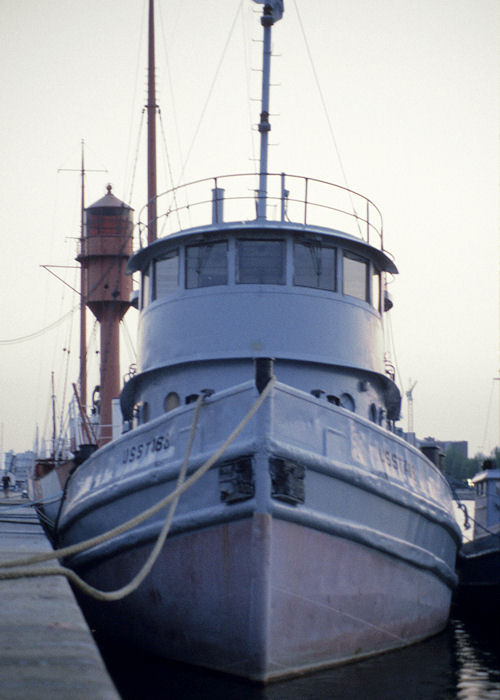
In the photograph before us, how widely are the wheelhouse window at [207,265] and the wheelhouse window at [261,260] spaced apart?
0.24 metres

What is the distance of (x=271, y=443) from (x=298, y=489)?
548 millimetres

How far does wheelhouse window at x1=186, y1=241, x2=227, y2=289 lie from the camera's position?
1075 centimetres

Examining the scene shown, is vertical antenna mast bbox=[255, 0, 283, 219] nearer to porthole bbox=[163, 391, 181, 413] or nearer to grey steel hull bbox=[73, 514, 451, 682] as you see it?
porthole bbox=[163, 391, 181, 413]

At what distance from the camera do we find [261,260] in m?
10.7

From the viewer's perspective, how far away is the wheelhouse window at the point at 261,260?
1063cm

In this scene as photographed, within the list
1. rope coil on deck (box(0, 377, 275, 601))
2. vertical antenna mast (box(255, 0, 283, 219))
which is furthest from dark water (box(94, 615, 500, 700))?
vertical antenna mast (box(255, 0, 283, 219))

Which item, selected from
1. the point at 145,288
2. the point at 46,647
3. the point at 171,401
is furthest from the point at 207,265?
the point at 46,647

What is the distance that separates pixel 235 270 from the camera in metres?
10.6

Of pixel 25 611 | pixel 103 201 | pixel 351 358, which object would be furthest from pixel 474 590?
pixel 103 201

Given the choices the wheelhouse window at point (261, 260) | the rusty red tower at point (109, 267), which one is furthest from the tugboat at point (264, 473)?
the rusty red tower at point (109, 267)

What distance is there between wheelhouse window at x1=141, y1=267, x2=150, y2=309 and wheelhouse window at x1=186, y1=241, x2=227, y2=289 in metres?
0.97

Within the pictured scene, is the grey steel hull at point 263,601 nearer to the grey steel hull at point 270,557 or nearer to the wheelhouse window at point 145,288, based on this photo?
the grey steel hull at point 270,557

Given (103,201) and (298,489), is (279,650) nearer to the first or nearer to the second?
(298,489)

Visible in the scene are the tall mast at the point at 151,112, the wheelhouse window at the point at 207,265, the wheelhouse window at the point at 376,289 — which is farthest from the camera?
the tall mast at the point at 151,112
